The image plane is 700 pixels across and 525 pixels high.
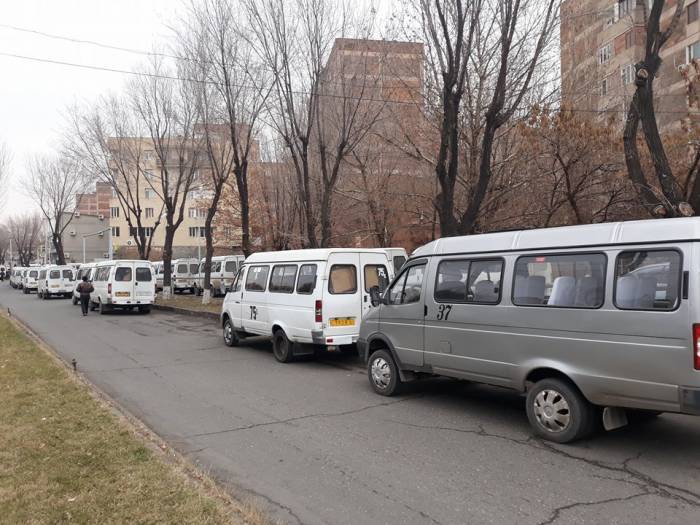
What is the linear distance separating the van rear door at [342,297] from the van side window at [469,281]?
10.5 ft

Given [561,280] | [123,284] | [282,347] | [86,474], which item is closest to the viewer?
[86,474]

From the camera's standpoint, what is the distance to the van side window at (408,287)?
25.0 feet

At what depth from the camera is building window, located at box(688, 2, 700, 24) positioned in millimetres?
30281

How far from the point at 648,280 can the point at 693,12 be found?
33.5 m

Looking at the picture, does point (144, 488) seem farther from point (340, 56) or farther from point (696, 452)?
point (340, 56)

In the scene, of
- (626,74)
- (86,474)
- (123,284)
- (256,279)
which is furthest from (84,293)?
(626,74)

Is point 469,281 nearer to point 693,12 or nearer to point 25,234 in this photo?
point 693,12

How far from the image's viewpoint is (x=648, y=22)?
29.8ft

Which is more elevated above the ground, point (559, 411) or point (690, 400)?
point (690, 400)

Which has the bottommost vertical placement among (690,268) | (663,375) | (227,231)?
(663,375)

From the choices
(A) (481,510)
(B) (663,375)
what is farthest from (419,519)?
(B) (663,375)

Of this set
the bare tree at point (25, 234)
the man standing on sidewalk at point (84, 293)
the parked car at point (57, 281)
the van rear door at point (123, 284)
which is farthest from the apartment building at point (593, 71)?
the bare tree at point (25, 234)

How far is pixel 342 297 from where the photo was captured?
402 inches

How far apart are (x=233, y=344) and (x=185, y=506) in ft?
31.2
